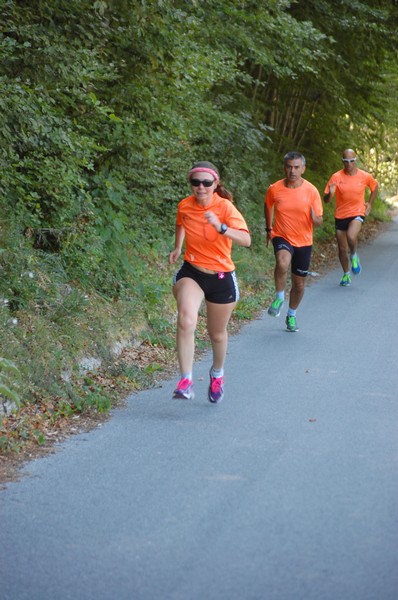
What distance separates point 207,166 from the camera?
7703mm

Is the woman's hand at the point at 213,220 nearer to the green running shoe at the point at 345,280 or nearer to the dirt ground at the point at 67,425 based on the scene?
the dirt ground at the point at 67,425

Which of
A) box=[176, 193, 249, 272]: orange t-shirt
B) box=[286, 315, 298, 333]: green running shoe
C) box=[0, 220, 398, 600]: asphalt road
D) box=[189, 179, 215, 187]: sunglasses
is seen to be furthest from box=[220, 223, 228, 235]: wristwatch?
box=[286, 315, 298, 333]: green running shoe

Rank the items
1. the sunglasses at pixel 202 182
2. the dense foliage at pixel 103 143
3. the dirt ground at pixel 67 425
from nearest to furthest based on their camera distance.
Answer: the dirt ground at pixel 67 425 → the sunglasses at pixel 202 182 → the dense foliage at pixel 103 143

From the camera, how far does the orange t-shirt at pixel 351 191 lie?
16.1 m

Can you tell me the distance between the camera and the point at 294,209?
1166 centimetres

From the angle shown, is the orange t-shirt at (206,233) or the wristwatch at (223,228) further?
the orange t-shirt at (206,233)

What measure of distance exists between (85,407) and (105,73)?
4.14 metres

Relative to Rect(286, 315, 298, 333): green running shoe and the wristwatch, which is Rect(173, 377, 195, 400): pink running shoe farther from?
Rect(286, 315, 298, 333): green running shoe

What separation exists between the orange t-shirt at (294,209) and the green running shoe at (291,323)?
34.9 inches

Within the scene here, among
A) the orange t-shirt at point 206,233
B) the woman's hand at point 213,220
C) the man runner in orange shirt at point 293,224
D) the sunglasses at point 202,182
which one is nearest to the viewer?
the woman's hand at point 213,220

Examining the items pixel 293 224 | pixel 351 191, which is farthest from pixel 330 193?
pixel 293 224

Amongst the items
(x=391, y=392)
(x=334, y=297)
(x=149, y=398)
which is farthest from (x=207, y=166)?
(x=334, y=297)

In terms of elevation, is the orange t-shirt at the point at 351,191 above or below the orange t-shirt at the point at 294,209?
below

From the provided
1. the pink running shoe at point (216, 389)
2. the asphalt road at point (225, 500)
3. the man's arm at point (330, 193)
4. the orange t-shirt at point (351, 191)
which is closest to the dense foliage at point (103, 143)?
the pink running shoe at point (216, 389)
